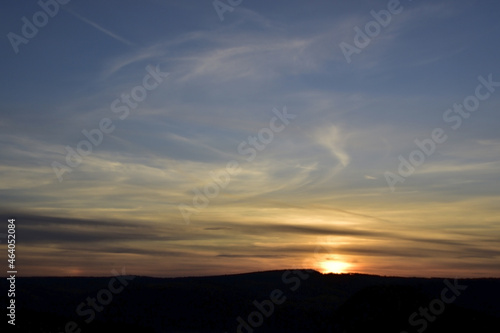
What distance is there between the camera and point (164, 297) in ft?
150

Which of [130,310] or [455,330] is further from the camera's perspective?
[130,310]

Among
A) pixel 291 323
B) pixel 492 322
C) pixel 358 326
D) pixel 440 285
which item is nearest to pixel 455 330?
pixel 492 322

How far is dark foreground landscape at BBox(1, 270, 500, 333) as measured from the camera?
3022cm

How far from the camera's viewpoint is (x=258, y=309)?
46.1 meters

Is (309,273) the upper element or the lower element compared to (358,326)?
upper

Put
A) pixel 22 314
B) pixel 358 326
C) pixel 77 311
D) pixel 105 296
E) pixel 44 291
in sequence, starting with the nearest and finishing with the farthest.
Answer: pixel 22 314
pixel 358 326
pixel 77 311
pixel 105 296
pixel 44 291

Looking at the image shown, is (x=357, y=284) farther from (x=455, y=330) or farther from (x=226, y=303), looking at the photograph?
(x=455, y=330)

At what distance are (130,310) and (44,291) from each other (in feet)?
55.1

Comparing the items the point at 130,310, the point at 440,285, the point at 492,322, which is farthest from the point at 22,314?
the point at 440,285

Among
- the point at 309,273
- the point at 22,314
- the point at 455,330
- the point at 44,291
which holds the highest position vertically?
the point at 309,273

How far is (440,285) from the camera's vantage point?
68.2 metres

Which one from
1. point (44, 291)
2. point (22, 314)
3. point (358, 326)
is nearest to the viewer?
point (22, 314)

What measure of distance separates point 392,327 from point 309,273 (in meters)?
50.7

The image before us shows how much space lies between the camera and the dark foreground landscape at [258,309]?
1190 inches
